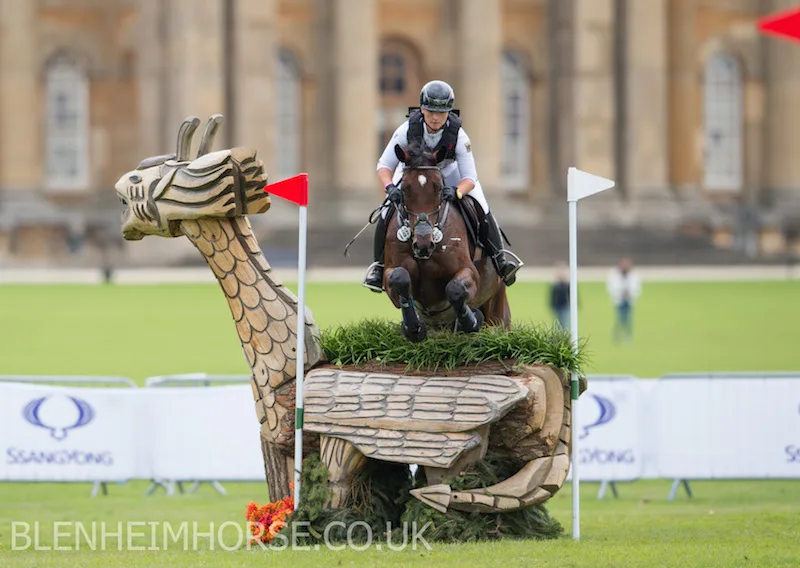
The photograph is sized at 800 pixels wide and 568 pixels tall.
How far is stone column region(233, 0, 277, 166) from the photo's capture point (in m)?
61.7

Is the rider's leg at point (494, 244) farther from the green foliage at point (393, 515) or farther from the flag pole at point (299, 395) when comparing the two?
the green foliage at point (393, 515)

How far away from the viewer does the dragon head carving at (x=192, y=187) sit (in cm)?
1157

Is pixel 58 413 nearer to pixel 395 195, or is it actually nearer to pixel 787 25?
pixel 395 195

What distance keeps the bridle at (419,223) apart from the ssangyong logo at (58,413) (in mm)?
6345

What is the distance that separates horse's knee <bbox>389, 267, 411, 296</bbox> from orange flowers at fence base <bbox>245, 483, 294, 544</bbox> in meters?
1.72

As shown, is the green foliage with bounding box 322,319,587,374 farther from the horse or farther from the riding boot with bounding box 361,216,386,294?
the riding boot with bounding box 361,216,386,294

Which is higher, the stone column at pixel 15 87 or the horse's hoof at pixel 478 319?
the stone column at pixel 15 87

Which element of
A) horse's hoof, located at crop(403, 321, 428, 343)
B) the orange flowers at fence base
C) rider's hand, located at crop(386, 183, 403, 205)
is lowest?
the orange flowers at fence base

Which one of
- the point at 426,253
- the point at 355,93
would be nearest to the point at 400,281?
the point at 426,253

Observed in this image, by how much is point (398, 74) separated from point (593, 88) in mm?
8586

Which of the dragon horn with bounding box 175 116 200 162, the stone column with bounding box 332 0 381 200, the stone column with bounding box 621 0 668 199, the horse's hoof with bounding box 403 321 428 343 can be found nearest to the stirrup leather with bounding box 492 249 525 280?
the horse's hoof with bounding box 403 321 428 343

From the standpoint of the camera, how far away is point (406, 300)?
11.0 m

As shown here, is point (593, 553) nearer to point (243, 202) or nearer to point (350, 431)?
point (350, 431)

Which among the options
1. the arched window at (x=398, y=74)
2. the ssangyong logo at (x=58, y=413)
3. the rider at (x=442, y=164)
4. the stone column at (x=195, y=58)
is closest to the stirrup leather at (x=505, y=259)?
the rider at (x=442, y=164)
